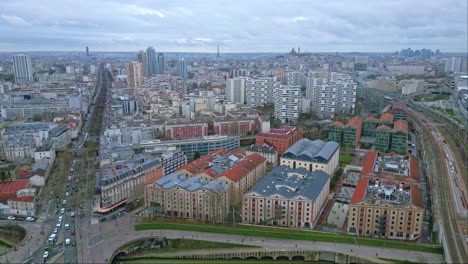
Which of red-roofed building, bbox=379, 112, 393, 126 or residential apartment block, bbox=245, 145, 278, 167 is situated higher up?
red-roofed building, bbox=379, 112, 393, 126

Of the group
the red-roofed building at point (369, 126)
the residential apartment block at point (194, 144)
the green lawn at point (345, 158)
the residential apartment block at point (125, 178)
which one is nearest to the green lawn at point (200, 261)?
the residential apartment block at point (125, 178)

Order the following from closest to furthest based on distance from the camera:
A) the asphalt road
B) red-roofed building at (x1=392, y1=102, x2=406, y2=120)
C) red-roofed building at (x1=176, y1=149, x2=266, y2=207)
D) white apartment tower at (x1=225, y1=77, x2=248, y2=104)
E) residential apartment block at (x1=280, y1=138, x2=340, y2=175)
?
the asphalt road
red-roofed building at (x1=176, y1=149, x2=266, y2=207)
residential apartment block at (x1=280, y1=138, x2=340, y2=175)
red-roofed building at (x1=392, y1=102, x2=406, y2=120)
white apartment tower at (x1=225, y1=77, x2=248, y2=104)

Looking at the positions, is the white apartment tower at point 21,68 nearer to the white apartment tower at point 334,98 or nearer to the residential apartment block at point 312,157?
the white apartment tower at point 334,98

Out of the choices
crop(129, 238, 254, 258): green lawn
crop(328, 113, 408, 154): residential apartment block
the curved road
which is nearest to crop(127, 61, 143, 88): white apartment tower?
crop(328, 113, 408, 154): residential apartment block

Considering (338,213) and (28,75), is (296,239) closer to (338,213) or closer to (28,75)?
(338,213)

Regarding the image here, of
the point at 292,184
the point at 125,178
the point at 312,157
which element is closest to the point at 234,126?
the point at 312,157

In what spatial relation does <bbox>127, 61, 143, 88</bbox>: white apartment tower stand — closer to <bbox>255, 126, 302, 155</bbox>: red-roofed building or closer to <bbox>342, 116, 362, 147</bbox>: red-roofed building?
<bbox>255, 126, 302, 155</bbox>: red-roofed building
